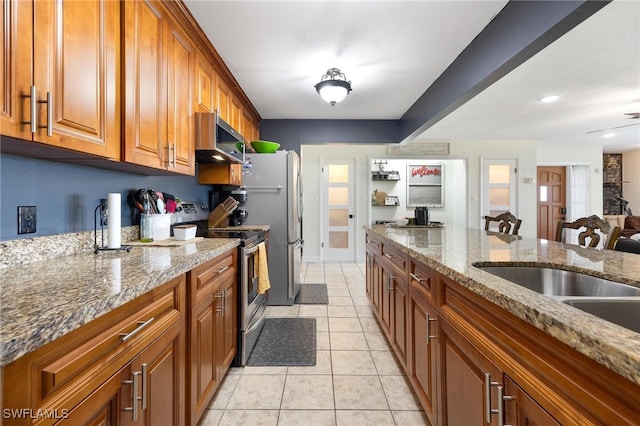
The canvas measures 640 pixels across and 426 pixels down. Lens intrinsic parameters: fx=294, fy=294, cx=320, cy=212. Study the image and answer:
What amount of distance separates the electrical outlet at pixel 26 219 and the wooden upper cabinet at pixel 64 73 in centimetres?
38

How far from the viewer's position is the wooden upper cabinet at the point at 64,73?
89cm

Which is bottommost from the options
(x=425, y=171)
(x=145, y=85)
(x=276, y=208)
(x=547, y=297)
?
(x=547, y=297)

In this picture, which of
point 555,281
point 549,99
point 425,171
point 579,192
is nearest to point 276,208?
point 555,281

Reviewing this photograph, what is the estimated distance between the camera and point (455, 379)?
3.76ft

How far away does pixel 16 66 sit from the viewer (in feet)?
2.93

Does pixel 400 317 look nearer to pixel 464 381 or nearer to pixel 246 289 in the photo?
pixel 464 381

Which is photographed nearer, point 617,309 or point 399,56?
point 617,309

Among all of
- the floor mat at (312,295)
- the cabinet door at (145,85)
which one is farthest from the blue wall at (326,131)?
the cabinet door at (145,85)

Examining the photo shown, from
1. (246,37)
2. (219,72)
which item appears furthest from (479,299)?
(219,72)

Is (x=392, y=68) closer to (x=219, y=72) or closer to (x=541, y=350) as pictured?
(x=219, y=72)

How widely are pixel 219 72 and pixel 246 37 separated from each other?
55 cm

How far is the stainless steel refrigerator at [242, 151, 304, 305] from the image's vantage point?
10.9 feet

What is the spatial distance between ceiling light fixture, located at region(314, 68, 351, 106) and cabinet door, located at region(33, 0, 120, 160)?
5.40 feet

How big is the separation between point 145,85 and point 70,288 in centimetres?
115
